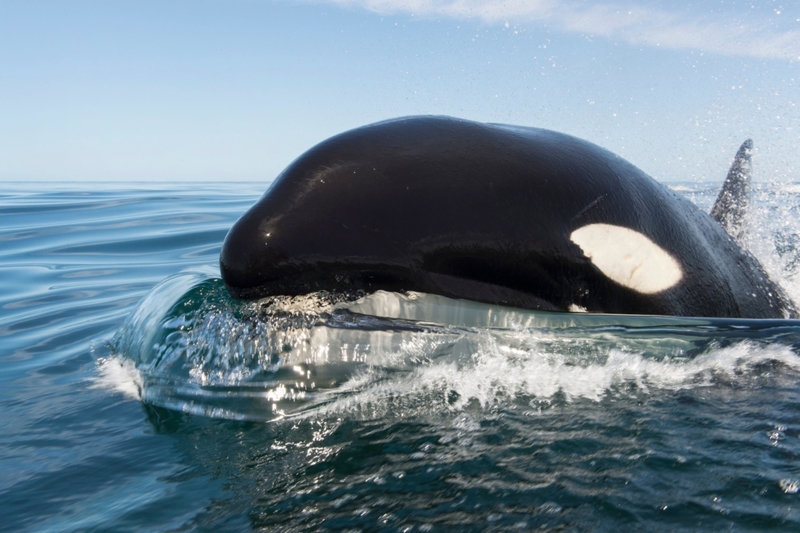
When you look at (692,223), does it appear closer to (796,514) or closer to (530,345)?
(530,345)

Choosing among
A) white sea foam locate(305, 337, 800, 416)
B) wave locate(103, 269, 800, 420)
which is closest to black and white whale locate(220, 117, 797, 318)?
wave locate(103, 269, 800, 420)

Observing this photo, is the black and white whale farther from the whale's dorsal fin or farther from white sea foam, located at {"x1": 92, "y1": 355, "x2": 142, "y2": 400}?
the whale's dorsal fin

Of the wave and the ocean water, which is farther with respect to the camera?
the wave

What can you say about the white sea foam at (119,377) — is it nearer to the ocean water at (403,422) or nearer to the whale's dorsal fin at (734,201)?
the ocean water at (403,422)

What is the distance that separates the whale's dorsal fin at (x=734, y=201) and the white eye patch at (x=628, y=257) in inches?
92.1

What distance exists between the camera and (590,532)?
235cm

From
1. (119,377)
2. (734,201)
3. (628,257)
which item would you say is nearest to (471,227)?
(628,257)

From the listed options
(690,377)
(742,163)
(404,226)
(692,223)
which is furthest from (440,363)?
(742,163)

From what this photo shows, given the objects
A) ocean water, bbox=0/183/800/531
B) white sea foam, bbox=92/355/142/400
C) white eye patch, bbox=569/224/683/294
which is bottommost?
white sea foam, bbox=92/355/142/400

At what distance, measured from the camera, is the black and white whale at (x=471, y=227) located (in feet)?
11.7

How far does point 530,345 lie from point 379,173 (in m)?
1.22

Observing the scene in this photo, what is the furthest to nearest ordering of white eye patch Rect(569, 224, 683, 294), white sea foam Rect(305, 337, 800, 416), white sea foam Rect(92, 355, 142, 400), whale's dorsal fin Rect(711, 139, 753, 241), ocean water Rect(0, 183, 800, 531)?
whale's dorsal fin Rect(711, 139, 753, 241), white sea foam Rect(92, 355, 142, 400), white eye patch Rect(569, 224, 683, 294), white sea foam Rect(305, 337, 800, 416), ocean water Rect(0, 183, 800, 531)

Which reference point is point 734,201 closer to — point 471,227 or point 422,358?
point 471,227

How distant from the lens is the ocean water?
2572 millimetres
